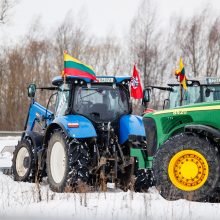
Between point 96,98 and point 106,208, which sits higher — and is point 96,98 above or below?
above

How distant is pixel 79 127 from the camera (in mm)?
8836

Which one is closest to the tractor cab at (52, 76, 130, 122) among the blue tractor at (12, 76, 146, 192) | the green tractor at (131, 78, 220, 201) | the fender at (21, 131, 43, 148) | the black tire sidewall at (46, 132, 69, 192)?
the blue tractor at (12, 76, 146, 192)

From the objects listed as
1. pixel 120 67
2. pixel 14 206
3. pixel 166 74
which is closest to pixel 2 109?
pixel 120 67

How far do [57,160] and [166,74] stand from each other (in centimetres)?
3028

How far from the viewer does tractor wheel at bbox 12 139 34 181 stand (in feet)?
34.5

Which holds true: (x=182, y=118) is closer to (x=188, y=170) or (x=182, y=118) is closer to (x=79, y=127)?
(x=188, y=170)

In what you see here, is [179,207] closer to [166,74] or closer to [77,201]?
[77,201]

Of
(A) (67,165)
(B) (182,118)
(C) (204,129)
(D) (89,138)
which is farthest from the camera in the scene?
(D) (89,138)

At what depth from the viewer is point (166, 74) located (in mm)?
39031

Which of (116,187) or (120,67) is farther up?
(120,67)

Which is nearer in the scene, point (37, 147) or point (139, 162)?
Answer: point (139, 162)

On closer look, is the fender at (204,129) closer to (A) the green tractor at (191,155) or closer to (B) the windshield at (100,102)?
(A) the green tractor at (191,155)

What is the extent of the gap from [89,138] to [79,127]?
0.99ft

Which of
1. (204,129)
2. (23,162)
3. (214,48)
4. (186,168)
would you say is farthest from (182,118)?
(214,48)
